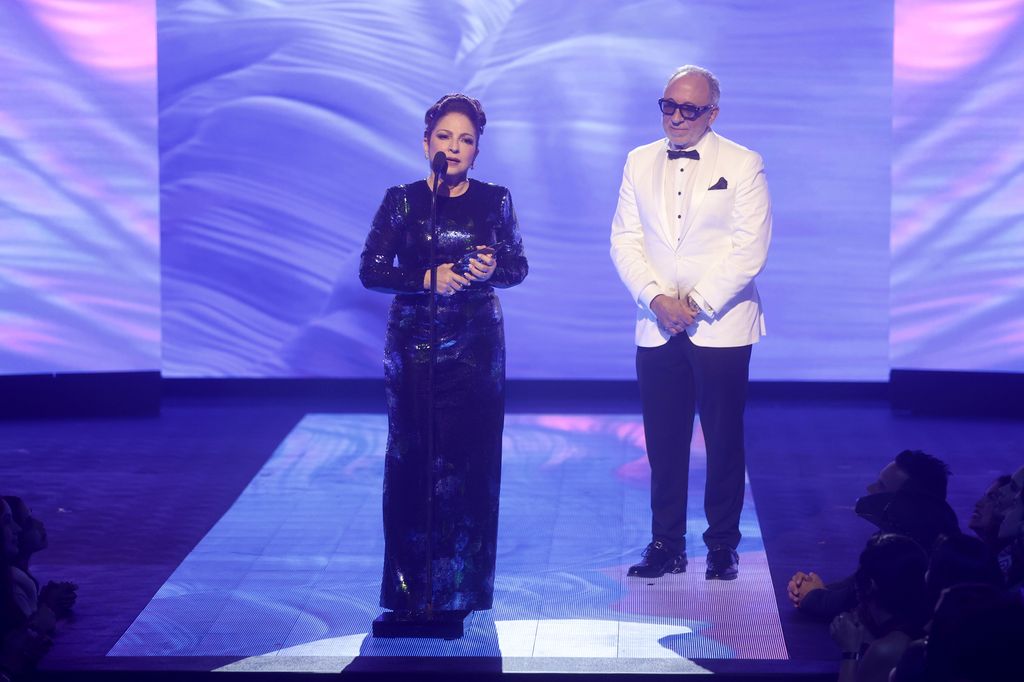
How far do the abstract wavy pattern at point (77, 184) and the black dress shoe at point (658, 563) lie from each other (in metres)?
3.73

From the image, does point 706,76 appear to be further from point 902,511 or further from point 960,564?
point 960,564

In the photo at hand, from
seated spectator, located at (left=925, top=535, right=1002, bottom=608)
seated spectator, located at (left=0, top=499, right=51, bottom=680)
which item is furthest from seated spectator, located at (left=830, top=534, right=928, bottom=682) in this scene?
seated spectator, located at (left=0, top=499, right=51, bottom=680)

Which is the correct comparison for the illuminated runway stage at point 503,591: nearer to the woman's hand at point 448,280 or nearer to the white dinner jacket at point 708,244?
the white dinner jacket at point 708,244

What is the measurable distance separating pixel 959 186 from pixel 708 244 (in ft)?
10.4

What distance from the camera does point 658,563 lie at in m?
4.73

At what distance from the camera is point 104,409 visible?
771 cm

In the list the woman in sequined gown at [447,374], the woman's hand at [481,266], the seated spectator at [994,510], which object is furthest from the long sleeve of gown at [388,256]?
the seated spectator at [994,510]

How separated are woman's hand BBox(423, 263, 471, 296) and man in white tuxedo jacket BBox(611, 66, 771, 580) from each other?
746mm

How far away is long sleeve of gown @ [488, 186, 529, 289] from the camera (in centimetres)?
418

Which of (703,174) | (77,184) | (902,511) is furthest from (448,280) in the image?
(77,184)

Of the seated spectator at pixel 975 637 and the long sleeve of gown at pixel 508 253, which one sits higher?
the long sleeve of gown at pixel 508 253

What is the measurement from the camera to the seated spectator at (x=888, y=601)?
125 inches

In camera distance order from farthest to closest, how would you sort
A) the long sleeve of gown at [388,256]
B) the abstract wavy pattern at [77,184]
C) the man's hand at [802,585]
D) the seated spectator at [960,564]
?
the abstract wavy pattern at [77,184] → the man's hand at [802,585] → the long sleeve of gown at [388,256] → the seated spectator at [960,564]

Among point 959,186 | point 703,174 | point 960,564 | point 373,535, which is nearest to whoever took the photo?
point 960,564
